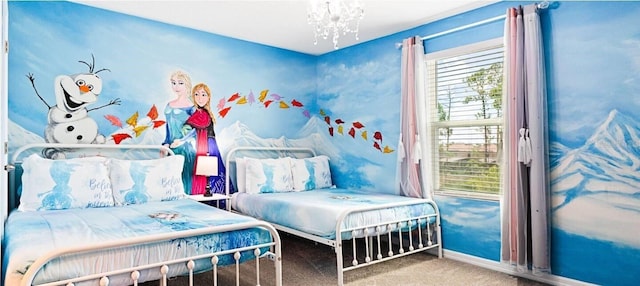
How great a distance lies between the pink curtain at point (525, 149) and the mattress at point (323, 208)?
740mm

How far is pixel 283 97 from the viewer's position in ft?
15.5

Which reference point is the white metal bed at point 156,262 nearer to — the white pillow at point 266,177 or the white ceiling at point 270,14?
the white pillow at point 266,177

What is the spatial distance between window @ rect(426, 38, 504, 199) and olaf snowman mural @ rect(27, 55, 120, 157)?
3.05 metres

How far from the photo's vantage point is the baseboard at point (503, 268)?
9.18 ft

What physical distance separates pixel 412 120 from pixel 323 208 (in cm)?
133

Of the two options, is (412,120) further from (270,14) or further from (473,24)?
(270,14)

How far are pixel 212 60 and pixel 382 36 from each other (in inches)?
72.2

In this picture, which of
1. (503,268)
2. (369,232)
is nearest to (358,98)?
(369,232)

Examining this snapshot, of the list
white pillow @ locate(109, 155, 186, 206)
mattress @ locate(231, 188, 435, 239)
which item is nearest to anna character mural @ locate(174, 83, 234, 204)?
mattress @ locate(231, 188, 435, 239)

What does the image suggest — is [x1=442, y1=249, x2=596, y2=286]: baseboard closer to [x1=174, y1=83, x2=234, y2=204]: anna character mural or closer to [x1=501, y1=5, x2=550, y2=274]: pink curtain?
[x1=501, y1=5, x2=550, y2=274]: pink curtain

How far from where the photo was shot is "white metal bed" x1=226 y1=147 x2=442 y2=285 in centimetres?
282

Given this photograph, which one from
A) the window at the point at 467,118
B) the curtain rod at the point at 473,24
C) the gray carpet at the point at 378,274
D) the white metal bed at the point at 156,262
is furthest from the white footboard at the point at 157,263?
the curtain rod at the point at 473,24

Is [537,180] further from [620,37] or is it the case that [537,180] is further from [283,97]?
[283,97]

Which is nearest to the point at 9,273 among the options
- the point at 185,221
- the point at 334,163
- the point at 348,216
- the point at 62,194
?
the point at 185,221
